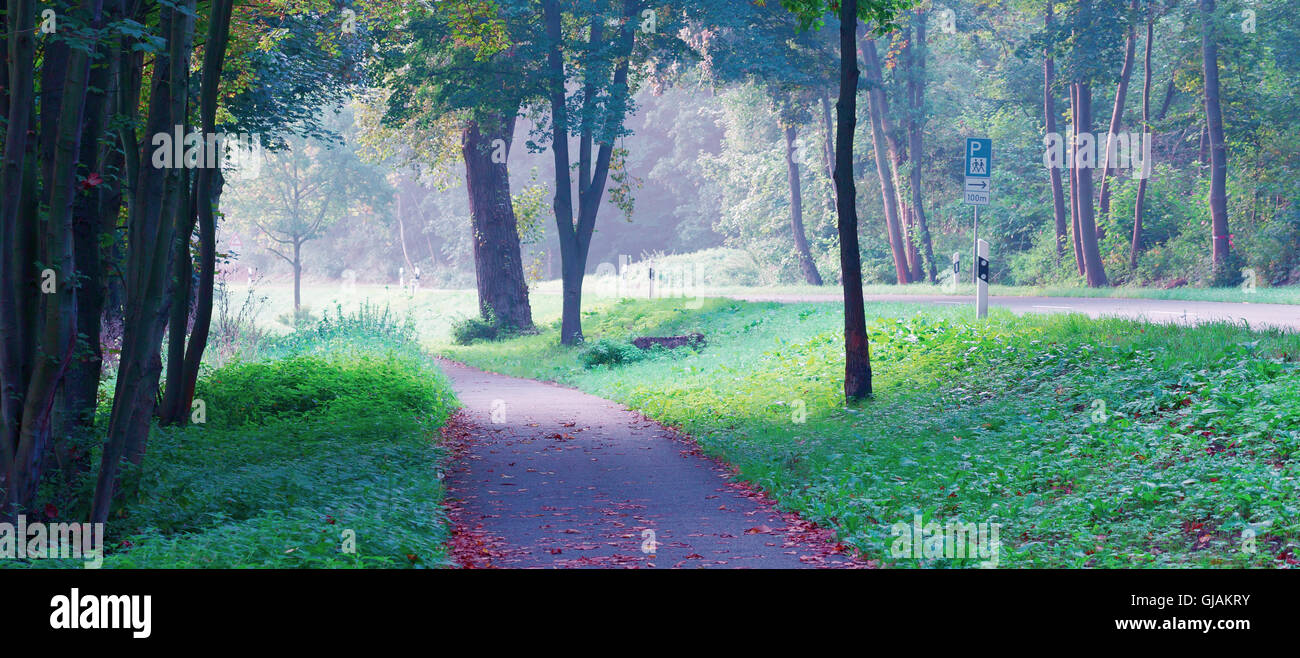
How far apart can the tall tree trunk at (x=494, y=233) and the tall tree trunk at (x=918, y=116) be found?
19529mm

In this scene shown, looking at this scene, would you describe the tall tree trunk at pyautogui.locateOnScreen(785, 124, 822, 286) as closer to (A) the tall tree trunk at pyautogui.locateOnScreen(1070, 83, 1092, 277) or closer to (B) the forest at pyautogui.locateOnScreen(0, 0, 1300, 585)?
(B) the forest at pyautogui.locateOnScreen(0, 0, 1300, 585)

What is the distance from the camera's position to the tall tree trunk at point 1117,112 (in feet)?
117

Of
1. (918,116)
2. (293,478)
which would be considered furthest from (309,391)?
(918,116)

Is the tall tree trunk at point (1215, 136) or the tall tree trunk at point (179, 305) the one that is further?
the tall tree trunk at point (1215, 136)

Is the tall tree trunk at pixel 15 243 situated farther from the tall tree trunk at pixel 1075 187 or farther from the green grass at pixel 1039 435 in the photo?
the tall tree trunk at pixel 1075 187

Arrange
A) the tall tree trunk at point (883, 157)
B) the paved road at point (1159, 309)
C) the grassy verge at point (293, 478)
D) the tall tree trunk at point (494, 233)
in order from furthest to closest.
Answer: the tall tree trunk at point (883, 157), the tall tree trunk at point (494, 233), the paved road at point (1159, 309), the grassy verge at point (293, 478)

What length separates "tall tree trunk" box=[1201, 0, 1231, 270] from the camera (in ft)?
106

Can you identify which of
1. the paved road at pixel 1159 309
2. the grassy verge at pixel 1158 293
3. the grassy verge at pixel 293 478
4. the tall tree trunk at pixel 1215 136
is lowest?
the grassy verge at pixel 293 478

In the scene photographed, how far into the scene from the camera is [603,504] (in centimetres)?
1062

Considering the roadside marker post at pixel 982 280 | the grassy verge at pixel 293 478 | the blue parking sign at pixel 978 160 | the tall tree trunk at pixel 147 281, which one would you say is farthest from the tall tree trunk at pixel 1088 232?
the tall tree trunk at pixel 147 281

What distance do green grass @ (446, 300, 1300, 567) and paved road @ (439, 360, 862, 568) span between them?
48cm

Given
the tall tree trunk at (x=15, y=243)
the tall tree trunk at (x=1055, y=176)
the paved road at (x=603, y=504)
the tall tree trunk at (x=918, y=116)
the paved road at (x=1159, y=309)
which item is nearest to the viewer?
the tall tree trunk at (x=15, y=243)

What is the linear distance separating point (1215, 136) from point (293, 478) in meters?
31.4

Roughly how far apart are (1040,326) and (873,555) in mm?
9535
